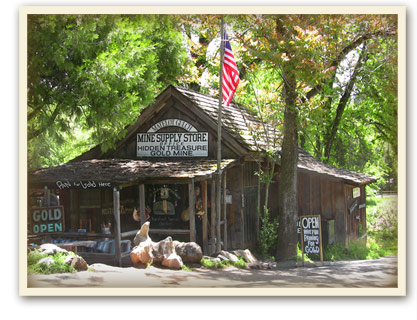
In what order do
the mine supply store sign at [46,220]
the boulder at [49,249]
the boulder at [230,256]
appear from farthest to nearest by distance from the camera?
the boulder at [230,256]
the mine supply store sign at [46,220]
the boulder at [49,249]

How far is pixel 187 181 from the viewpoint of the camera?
11281 mm

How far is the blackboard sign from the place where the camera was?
1202cm

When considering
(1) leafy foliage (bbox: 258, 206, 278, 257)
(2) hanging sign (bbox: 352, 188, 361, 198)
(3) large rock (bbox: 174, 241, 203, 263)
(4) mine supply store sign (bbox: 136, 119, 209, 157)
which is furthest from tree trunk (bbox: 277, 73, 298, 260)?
(3) large rock (bbox: 174, 241, 203, 263)

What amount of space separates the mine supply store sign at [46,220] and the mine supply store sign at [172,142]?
3554 mm

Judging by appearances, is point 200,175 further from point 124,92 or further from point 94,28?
point 94,28

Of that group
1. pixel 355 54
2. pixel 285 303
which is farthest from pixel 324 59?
pixel 285 303

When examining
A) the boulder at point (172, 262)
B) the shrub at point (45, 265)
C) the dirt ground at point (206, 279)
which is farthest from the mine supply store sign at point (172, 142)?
the shrub at point (45, 265)

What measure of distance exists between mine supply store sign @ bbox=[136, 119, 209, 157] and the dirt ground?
3.90 meters

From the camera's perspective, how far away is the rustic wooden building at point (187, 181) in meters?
12.0

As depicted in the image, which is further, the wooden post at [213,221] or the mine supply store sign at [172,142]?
the mine supply store sign at [172,142]

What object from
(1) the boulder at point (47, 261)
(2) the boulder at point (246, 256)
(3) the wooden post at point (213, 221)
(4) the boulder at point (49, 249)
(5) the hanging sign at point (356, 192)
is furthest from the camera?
(5) the hanging sign at point (356, 192)

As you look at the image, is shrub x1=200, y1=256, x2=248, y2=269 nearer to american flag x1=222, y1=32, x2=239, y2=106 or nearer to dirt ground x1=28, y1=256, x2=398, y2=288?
dirt ground x1=28, y1=256, x2=398, y2=288

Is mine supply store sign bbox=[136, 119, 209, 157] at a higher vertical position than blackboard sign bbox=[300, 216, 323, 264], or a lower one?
higher

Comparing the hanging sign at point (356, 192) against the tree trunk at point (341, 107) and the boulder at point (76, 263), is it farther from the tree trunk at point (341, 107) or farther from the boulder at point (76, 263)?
the boulder at point (76, 263)
